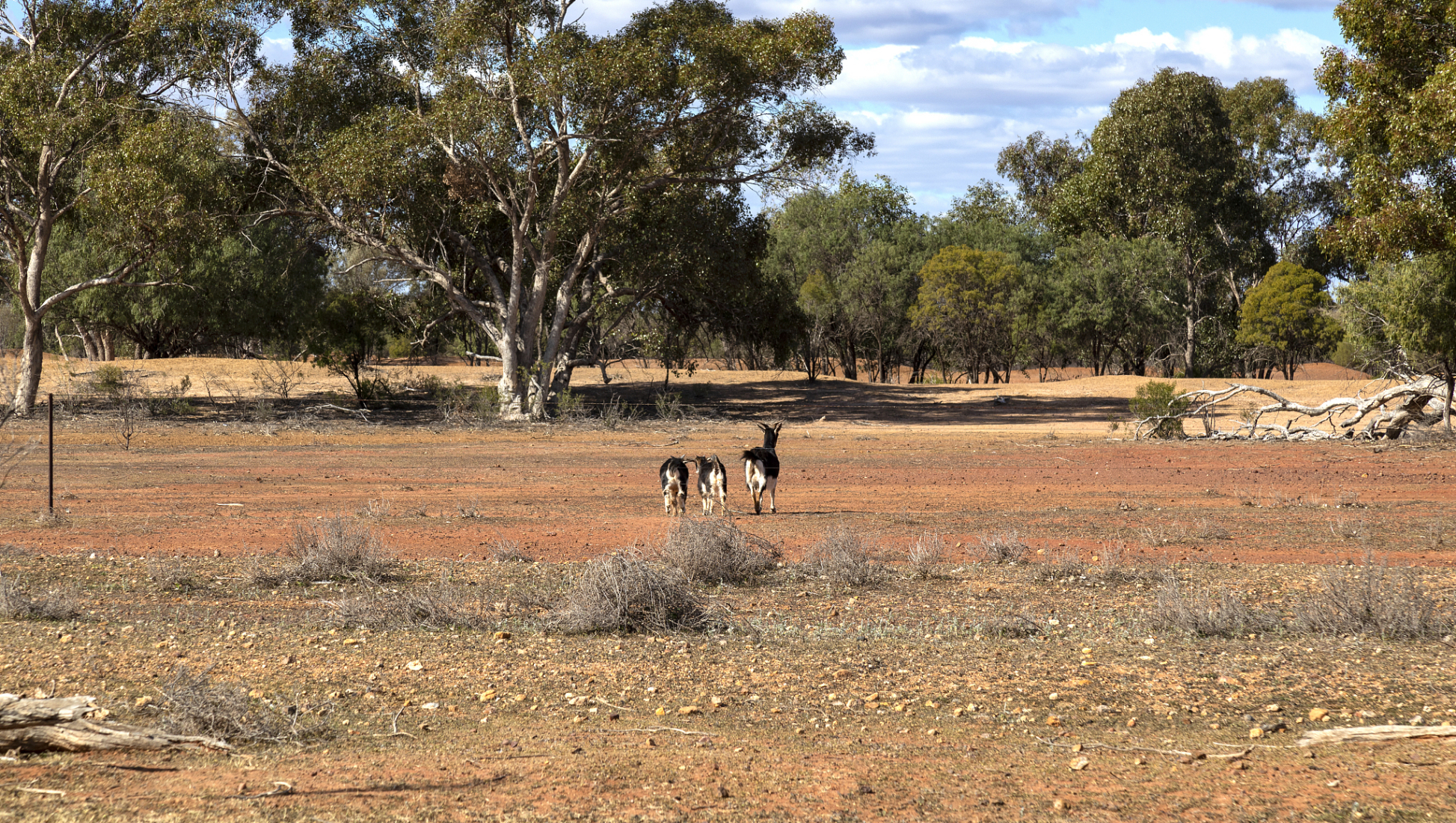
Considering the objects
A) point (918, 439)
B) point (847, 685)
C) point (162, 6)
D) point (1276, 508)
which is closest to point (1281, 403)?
point (918, 439)

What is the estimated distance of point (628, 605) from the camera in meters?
8.61

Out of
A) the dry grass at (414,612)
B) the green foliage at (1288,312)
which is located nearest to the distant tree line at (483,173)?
the green foliage at (1288,312)

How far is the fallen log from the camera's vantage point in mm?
5664

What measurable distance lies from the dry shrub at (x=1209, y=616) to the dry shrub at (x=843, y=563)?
2535 mm

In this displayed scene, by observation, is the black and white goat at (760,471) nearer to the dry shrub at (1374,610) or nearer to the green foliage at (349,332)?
the dry shrub at (1374,610)

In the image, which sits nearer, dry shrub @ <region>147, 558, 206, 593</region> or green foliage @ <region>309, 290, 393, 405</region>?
dry shrub @ <region>147, 558, 206, 593</region>

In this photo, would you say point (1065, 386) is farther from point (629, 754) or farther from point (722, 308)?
point (629, 754)

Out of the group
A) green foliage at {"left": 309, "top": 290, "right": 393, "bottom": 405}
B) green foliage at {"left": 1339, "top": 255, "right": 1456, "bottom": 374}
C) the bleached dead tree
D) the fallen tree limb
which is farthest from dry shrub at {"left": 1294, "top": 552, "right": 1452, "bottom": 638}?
green foliage at {"left": 309, "top": 290, "right": 393, "bottom": 405}

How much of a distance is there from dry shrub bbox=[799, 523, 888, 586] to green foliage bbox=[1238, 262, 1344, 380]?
43.1 m

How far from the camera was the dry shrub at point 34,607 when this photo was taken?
8.68 m

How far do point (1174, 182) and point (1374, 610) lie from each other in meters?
40.7

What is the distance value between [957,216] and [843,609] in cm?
6216

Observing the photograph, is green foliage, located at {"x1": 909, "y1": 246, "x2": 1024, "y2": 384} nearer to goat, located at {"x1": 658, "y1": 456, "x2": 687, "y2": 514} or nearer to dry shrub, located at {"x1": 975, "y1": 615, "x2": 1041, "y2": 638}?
goat, located at {"x1": 658, "y1": 456, "x2": 687, "y2": 514}

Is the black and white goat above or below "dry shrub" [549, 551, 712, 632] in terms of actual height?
above
